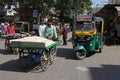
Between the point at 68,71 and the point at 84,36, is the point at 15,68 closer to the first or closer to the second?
the point at 68,71

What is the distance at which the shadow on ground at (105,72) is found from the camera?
35.2 feet

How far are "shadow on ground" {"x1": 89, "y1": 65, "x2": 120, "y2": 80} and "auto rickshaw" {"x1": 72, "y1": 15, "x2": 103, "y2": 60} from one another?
7.89ft

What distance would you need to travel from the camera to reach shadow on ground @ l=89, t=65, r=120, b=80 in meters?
10.7

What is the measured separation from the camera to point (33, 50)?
11.8 meters

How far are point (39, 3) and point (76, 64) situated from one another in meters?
23.5

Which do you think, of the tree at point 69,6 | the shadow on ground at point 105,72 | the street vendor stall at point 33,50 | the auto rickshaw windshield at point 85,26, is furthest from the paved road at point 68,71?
the tree at point 69,6

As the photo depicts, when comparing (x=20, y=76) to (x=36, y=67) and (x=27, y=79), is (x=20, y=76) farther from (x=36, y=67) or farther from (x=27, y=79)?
(x=36, y=67)

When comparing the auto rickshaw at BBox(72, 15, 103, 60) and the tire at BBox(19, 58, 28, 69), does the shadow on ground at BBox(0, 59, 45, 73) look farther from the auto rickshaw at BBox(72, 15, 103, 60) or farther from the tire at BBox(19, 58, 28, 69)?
the auto rickshaw at BBox(72, 15, 103, 60)

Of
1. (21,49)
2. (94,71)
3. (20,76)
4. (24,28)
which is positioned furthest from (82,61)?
(24,28)

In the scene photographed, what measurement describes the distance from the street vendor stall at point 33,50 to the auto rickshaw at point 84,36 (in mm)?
3352

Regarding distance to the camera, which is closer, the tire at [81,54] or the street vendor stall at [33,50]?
the street vendor stall at [33,50]

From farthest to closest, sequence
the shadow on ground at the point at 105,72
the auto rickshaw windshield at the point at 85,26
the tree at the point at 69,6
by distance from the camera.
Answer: the tree at the point at 69,6 → the auto rickshaw windshield at the point at 85,26 → the shadow on ground at the point at 105,72

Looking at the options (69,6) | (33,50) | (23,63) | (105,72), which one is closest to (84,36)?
(105,72)

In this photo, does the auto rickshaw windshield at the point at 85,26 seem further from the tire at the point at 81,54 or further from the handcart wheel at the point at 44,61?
the handcart wheel at the point at 44,61
